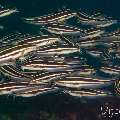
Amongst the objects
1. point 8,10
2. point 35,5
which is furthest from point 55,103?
point 35,5

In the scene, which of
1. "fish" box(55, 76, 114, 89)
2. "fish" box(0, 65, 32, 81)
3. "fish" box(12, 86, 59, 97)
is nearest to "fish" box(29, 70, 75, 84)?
"fish" box(55, 76, 114, 89)

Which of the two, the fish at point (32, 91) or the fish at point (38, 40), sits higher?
the fish at point (38, 40)

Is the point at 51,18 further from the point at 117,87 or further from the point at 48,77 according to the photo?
the point at 117,87

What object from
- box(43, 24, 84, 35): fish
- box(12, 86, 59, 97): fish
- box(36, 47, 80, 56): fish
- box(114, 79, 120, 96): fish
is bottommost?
box(114, 79, 120, 96): fish

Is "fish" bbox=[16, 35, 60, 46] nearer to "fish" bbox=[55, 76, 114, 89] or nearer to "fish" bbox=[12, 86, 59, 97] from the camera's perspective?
"fish" bbox=[55, 76, 114, 89]

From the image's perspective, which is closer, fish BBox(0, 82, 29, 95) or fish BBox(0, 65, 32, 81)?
fish BBox(0, 82, 29, 95)

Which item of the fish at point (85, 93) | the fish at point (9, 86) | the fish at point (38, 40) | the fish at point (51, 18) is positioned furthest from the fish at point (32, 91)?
the fish at point (51, 18)

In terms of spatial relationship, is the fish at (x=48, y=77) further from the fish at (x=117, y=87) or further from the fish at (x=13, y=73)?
the fish at (x=117, y=87)

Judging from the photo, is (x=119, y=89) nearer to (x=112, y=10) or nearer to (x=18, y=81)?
(x=18, y=81)
